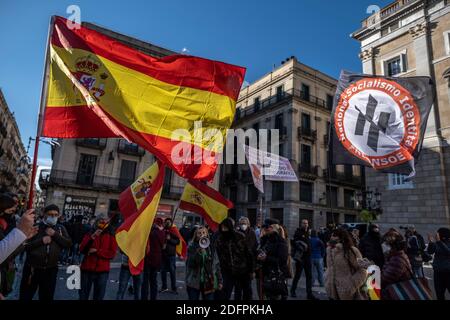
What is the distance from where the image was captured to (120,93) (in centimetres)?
416

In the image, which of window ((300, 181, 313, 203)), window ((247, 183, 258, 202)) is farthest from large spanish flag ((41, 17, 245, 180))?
window ((247, 183, 258, 202))

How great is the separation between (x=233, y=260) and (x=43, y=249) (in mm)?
2821

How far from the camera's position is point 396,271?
370 centimetres

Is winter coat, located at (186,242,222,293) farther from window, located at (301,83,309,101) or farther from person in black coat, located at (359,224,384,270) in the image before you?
window, located at (301,83,309,101)

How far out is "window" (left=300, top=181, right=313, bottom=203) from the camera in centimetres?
2698

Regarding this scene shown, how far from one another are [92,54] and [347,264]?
465 cm

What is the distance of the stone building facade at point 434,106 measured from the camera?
14.4 meters

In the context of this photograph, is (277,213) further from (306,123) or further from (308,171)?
(306,123)

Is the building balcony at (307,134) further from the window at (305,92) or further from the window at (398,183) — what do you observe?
the window at (398,183)

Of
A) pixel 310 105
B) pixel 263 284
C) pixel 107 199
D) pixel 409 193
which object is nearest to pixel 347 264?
pixel 263 284

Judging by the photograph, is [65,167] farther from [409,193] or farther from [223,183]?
[409,193]

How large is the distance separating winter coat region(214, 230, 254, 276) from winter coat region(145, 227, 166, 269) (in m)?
1.54

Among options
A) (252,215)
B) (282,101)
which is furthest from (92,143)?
(282,101)

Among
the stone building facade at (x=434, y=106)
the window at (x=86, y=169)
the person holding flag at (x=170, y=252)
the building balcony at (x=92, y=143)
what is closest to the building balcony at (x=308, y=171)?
the stone building facade at (x=434, y=106)
